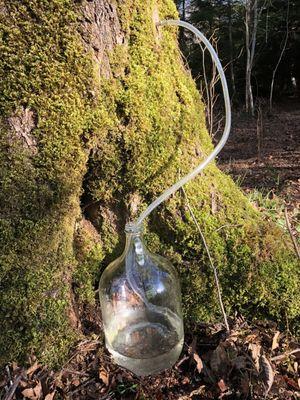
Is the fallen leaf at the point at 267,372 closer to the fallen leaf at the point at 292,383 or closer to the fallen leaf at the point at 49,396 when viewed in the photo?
the fallen leaf at the point at 292,383

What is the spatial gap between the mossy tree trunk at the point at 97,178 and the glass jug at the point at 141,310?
0.42 ft

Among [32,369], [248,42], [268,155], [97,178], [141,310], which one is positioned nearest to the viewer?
[32,369]

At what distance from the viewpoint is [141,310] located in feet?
6.91

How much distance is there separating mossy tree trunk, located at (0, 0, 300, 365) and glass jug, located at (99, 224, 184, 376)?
0.13 meters

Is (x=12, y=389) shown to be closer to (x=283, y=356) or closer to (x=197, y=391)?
(x=197, y=391)

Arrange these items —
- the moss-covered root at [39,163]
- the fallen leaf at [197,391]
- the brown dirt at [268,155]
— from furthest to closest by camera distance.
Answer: the brown dirt at [268,155] → the fallen leaf at [197,391] → the moss-covered root at [39,163]

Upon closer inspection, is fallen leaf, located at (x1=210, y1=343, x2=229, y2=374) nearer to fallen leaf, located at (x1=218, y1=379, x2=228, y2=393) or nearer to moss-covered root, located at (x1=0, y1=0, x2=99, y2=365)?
fallen leaf, located at (x1=218, y1=379, x2=228, y2=393)

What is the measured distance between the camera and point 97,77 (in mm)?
1797

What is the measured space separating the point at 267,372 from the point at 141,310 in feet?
2.20

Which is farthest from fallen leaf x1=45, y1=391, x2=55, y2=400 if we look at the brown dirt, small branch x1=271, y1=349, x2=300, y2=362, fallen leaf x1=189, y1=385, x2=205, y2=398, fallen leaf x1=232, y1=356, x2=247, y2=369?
the brown dirt

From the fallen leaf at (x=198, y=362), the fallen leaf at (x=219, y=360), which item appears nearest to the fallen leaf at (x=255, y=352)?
the fallen leaf at (x=219, y=360)

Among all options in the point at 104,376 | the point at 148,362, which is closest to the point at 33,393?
the point at 104,376

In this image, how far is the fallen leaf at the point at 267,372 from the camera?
1710mm

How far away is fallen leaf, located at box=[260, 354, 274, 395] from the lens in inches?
67.3
